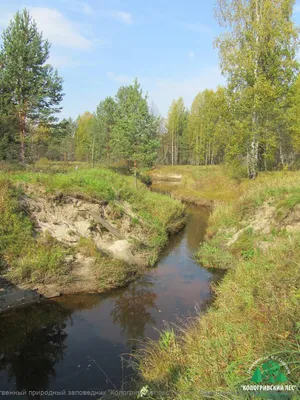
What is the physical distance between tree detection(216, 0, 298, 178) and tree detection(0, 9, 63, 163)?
15344 millimetres

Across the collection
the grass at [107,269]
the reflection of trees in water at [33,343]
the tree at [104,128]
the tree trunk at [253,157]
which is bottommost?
the reflection of trees in water at [33,343]

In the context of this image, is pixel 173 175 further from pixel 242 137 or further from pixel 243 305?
pixel 243 305

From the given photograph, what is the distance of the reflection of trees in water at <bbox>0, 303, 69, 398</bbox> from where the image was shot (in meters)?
6.80

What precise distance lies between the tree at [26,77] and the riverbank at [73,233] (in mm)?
11009

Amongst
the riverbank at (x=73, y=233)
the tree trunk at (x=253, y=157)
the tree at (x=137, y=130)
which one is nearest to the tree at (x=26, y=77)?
the tree at (x=137, y=130)

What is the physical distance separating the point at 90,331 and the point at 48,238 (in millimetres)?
4900

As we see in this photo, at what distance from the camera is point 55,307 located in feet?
31.8

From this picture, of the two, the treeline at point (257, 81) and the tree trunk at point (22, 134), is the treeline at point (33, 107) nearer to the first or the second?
the tree trunk at point (22, 134)

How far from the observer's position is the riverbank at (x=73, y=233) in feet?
35.0

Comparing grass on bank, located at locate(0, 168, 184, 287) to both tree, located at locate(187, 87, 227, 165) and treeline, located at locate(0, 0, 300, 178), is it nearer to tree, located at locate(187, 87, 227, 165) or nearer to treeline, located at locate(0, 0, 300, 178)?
treeline, located at locate(0, 0, 300, 178)

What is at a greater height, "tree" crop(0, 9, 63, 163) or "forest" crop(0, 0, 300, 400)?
"tree" crop(0, 9, 63, 163)

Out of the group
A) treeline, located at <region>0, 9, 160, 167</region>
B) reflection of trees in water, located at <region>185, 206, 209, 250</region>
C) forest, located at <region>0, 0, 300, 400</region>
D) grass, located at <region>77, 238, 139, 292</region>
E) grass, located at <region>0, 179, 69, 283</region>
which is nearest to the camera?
forest, located at <region>0, 0, 300, 400</region>

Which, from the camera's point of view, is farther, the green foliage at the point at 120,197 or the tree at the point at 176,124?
the tree at the point at 176,124

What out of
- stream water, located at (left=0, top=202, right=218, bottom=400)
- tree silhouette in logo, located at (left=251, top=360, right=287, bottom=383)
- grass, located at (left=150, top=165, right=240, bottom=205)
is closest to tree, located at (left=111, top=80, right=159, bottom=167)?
grass, located at (left=150, top=165, right=240, bottom=205)
